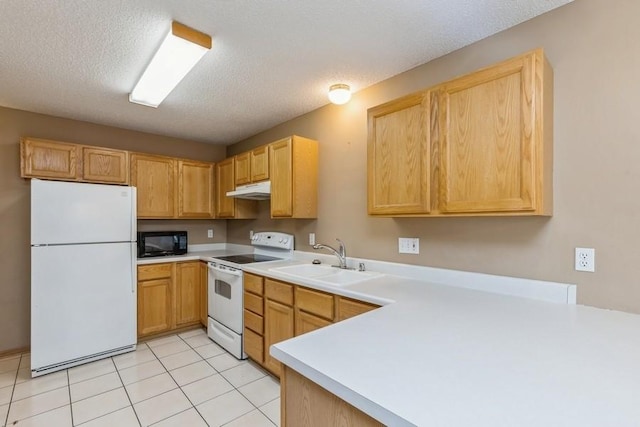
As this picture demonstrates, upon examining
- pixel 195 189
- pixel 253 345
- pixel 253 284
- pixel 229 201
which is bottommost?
pixel 253 345

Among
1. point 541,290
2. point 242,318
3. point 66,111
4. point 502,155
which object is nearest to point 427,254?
point 541,290

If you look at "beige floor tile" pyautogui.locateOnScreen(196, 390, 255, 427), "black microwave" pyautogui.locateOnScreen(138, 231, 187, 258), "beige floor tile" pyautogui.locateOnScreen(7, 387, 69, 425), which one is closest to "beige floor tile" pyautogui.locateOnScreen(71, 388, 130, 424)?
"beige floor tile" pyautogui.locateOnScreen(7, 387, 69, 425)

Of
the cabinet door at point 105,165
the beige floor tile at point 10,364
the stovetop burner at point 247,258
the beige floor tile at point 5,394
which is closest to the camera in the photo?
the beige floor tile at point 5,394

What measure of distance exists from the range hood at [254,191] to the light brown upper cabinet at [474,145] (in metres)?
1.41

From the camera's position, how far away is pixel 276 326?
2428 mm

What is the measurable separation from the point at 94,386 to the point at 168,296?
1.08 meters

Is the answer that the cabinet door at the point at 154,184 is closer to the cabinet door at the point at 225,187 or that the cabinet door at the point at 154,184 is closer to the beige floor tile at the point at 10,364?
the cabinet door at the point at 225,187

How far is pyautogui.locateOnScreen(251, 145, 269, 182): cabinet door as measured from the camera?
10.3ft

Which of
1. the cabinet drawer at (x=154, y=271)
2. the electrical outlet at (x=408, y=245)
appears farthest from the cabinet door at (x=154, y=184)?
the electrical outlet at (x=408, y=245)

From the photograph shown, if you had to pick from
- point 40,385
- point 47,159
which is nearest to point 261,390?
point 40,385

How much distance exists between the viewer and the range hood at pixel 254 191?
3.12 m

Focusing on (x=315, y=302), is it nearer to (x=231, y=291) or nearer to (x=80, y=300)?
(x=231, y=291)

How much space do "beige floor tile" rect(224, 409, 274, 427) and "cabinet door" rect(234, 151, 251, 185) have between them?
7.29 ft

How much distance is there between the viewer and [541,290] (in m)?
1.63
